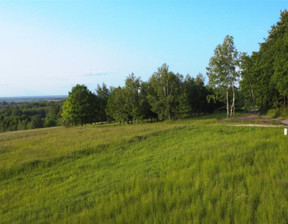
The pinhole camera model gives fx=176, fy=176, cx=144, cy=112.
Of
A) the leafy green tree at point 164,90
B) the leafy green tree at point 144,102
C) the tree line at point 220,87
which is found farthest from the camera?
the leafy green tree at point 144,102

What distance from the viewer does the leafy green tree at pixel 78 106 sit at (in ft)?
129

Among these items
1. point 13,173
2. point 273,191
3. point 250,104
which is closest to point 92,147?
point 13,173

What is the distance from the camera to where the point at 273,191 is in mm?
4238

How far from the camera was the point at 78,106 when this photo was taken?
130 ft

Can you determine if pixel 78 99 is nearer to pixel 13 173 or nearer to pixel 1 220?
pixel 13 173

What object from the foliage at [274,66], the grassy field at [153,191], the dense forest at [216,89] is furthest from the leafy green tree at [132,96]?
the grassy field at [153,191]

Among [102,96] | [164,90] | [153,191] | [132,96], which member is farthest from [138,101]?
[153,191]

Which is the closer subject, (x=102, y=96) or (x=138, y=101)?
(x=138, y=101)

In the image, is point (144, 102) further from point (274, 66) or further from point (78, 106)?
point (274, 66)

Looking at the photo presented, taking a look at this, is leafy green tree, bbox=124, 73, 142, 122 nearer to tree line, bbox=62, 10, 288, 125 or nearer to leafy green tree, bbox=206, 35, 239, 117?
tree line, bbox=62, 10, 288, 125

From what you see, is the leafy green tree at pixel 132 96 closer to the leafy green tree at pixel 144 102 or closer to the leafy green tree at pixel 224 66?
the leafy green tree at pixel 144 102

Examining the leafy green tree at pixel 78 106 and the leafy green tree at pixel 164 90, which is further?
the leafy green tree at pixel 78 106

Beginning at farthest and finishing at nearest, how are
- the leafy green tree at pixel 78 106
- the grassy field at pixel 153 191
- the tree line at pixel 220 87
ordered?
the leafy green tree at pixel 78 106 → the tree line at pixel 220 87 → the grassy field at pixel 153 191

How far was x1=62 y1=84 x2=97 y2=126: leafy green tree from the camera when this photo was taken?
1553 inches
